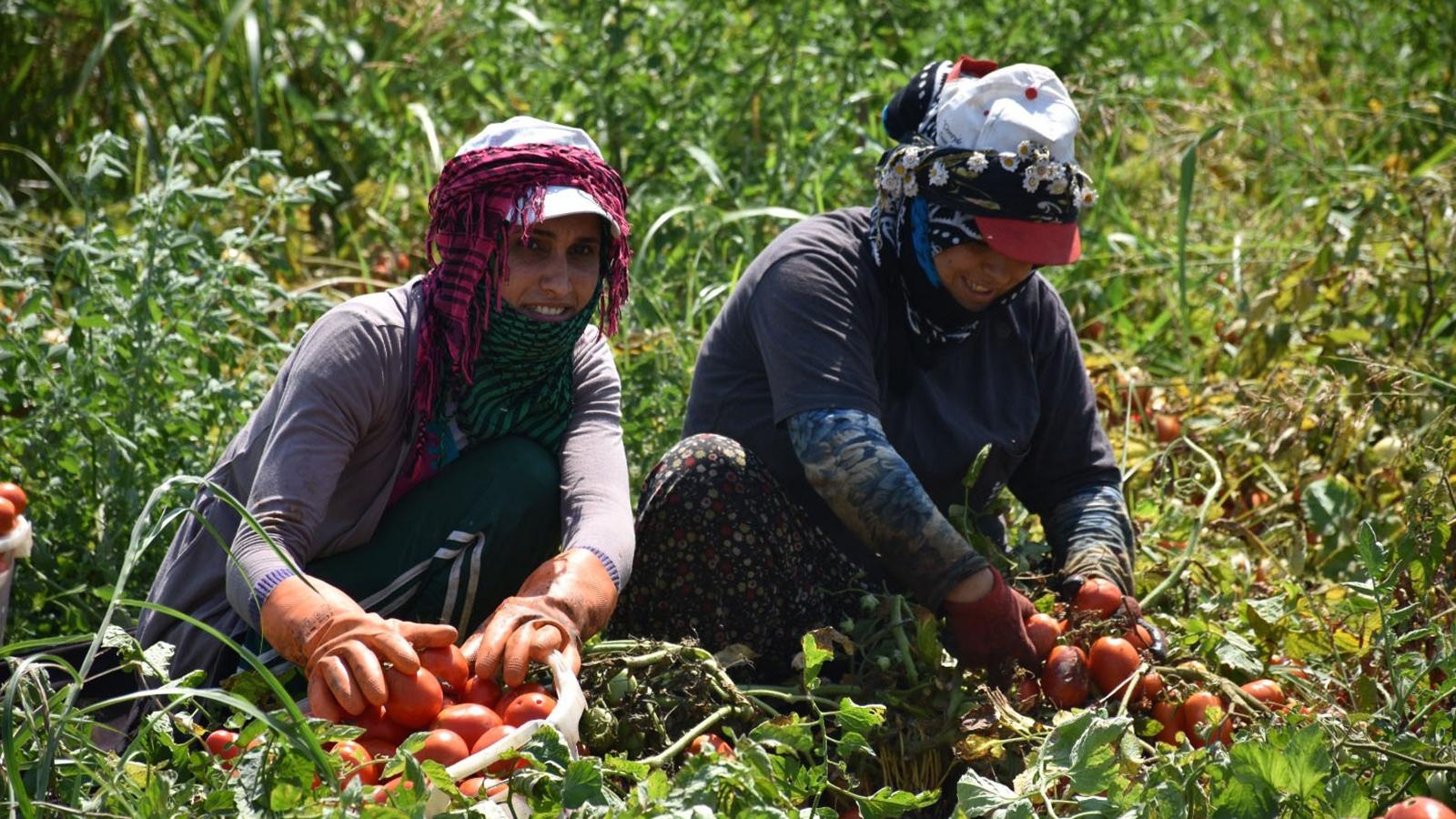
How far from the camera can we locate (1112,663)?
2.46 metres

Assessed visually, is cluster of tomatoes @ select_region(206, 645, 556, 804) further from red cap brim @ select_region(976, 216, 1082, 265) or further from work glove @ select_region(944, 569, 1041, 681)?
red cap brim @ select_region(976, 216, 1082, 265)

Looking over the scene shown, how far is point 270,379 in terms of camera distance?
130 inches

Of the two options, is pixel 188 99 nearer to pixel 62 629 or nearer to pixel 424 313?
pixel 62 629

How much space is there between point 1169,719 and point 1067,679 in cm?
16

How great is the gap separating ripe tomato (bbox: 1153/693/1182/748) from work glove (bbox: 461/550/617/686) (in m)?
0.85

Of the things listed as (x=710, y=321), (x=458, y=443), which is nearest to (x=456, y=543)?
(x=458, y=443)

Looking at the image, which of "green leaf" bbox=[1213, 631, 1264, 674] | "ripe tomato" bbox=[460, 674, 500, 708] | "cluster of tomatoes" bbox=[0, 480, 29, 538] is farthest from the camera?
"green leaf" bbox=[1213, 631, 1264, 674]

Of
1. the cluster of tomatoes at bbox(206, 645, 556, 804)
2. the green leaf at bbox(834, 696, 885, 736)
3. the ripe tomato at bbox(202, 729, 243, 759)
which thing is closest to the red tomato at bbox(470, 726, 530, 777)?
the cluster of tomatoes at bbox(206, 645, 556, 804)

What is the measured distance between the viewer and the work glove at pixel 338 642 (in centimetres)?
194

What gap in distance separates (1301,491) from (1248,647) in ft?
3.12

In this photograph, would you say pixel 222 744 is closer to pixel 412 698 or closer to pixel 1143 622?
pixel 412 698

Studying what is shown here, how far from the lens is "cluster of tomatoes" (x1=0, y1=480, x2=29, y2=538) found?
237 cm

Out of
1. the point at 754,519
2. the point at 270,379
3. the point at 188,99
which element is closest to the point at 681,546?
the point at 754,519

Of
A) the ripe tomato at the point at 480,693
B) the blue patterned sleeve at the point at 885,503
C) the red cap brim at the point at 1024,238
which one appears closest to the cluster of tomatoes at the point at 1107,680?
the blue patterned sleeve at the point at 885,503
